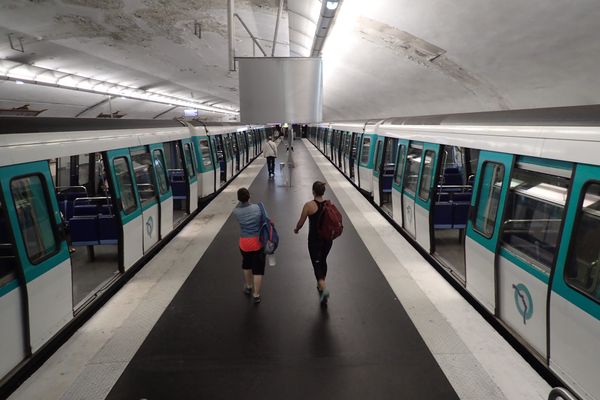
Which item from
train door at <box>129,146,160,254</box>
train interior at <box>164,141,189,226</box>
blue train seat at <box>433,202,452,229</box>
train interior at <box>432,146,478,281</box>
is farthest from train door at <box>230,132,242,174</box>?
blue train seat at <box>433,202,452,229</box>

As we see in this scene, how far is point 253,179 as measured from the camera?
50.1ft

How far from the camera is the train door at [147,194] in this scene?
6.15 meters

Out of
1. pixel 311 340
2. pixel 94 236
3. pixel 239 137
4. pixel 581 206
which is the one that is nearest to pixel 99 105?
pixel 239 137

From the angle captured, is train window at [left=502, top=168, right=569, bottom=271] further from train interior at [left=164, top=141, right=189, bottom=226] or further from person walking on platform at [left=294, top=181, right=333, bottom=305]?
train interior at [left=164, top=141, right=189, bottom=226]

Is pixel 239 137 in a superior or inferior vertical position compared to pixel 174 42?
inferior

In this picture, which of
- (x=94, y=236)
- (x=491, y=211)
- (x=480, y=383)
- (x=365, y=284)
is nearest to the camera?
(x=480, y=383)

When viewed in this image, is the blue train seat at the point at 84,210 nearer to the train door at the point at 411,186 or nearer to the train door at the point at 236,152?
the train door at the point at 411,186

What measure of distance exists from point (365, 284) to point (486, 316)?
1.48 m

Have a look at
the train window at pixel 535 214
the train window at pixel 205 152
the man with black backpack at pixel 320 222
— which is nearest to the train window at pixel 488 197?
the train window at pixel 535 214

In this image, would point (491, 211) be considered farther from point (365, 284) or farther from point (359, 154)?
point (359, 154)

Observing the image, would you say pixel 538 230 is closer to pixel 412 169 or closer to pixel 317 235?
pixel 317 235

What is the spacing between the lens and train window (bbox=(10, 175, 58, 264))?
137 inches

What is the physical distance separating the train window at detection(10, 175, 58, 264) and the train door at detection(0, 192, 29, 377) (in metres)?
0.16

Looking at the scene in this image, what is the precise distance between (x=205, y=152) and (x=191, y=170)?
6.31ft
